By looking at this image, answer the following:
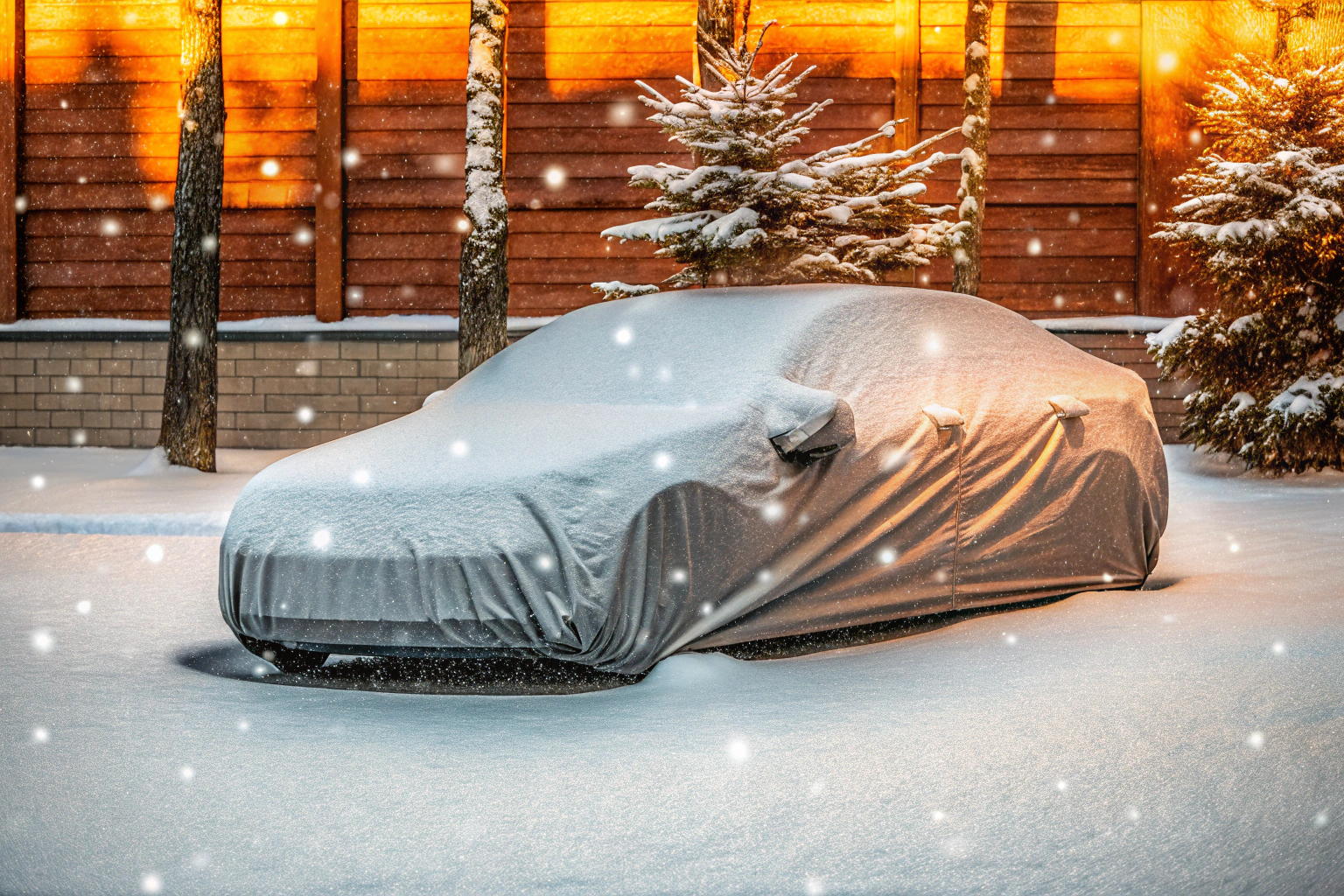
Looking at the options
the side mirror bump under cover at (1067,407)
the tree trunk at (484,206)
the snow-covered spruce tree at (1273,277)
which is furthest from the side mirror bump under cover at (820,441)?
the snow-covered spruce tree at (1273,277)

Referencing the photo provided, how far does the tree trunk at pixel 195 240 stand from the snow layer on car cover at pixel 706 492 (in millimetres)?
5494

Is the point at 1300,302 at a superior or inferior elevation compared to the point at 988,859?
superior

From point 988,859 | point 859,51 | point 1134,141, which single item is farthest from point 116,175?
point 988,859

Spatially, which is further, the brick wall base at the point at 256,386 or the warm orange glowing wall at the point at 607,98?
the warm orange glowing wall at the point at 607,98

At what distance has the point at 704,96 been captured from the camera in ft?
25.5

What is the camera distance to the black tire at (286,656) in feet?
13.2

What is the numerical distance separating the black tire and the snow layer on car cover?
89 millimetres

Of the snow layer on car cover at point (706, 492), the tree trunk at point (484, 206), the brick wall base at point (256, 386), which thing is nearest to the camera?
the snow layer on car cover at point (706, 492)

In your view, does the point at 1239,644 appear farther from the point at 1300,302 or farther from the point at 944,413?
the point at 1300,302

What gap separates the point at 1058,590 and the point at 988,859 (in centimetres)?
263

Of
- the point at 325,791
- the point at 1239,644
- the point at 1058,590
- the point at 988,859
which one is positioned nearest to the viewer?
the point at 988,859

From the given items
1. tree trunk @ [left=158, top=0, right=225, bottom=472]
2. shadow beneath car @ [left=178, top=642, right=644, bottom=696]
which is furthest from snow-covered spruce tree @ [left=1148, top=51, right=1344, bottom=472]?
tree trunk @ [left=158, top=0, right=225, bottom=472]

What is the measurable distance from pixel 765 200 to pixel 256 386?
23.1ft

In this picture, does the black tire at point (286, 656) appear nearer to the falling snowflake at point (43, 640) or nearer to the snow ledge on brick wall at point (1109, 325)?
the falling snowflake at point (43, 640)
